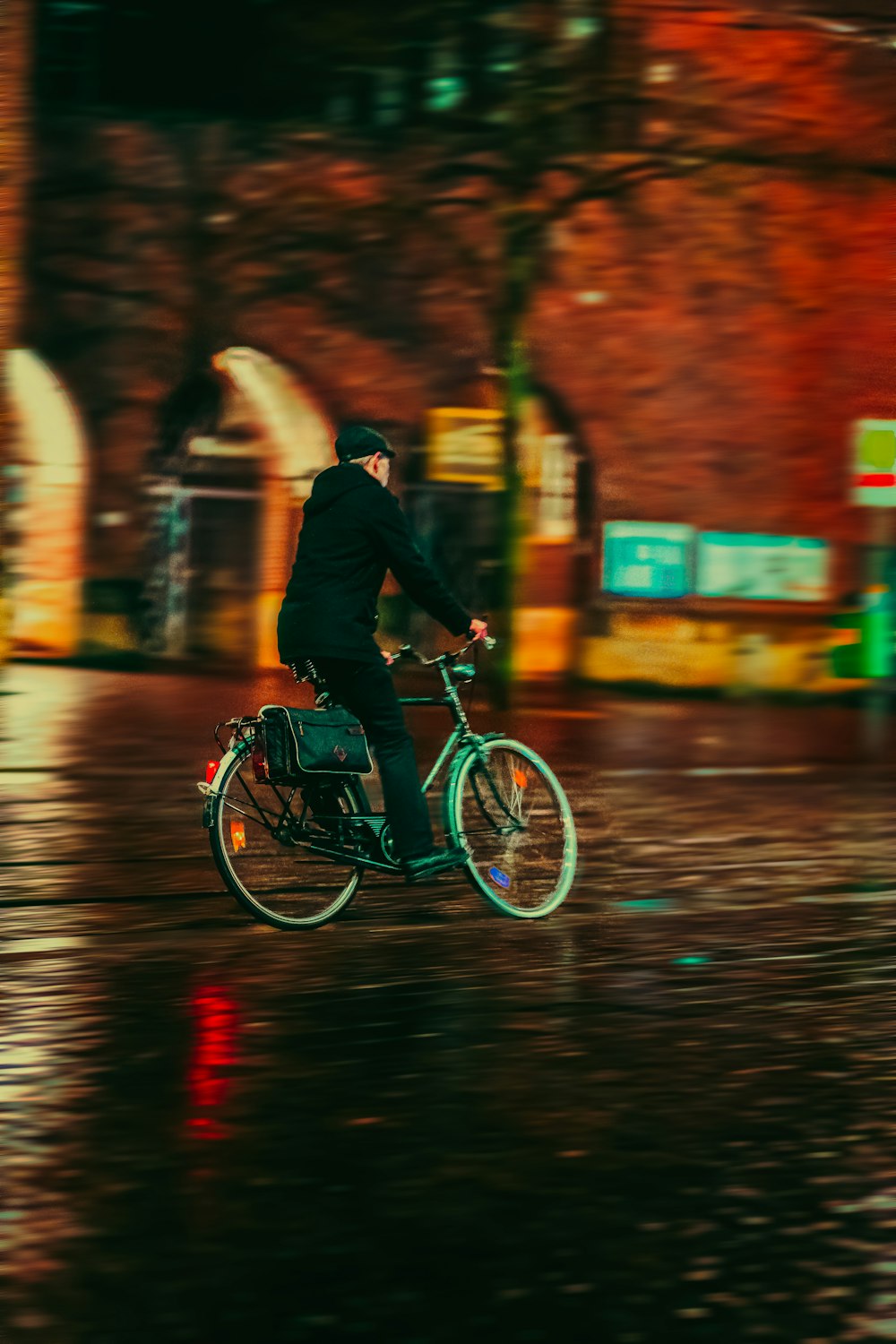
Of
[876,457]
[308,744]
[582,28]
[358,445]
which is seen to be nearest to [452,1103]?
[308,744]

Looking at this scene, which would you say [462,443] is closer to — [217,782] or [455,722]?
[455,722]

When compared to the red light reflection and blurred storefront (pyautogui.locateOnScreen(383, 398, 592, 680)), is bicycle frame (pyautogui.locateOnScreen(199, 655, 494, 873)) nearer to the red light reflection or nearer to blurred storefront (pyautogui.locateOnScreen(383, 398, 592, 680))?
the red light reflection

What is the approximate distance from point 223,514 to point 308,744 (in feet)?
39.2

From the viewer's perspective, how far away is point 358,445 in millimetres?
7691

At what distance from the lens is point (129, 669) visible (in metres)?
19.1

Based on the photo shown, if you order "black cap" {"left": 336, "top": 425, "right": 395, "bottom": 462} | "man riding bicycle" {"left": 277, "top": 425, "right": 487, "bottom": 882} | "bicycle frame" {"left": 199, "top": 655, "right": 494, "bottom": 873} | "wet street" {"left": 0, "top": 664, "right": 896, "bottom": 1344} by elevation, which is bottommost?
"wet street" {"left": 0, "top": 664, "right": 896, "bottom": 1344}

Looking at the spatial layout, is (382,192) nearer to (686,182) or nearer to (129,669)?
(686,182)

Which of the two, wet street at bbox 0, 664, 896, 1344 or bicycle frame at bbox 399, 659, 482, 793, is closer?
wet street at bbox 0, 664, 896, 1344

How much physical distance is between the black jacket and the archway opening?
11438 mm

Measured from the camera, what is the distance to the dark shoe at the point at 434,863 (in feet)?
25.5

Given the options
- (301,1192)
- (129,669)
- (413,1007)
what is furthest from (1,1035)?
(129,669)

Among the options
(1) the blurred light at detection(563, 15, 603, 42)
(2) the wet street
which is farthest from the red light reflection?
(1) the blurred light at detection(563, 15, 603, 42)

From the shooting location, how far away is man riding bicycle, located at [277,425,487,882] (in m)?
7.52

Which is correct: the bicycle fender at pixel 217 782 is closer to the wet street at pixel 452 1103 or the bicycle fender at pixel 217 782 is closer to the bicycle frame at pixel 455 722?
the wet street at pixel 452 1103
